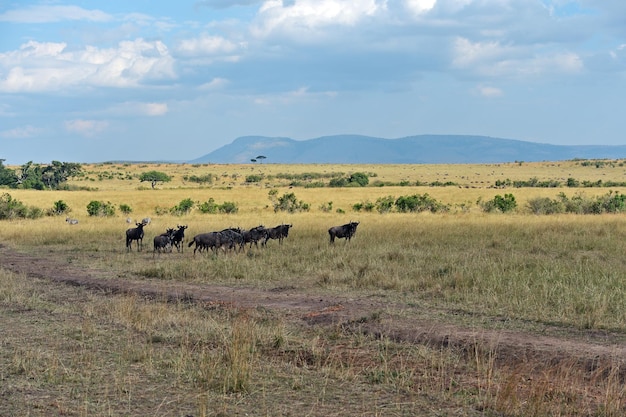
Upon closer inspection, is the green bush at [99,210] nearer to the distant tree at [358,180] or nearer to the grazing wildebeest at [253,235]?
the grazing wildebeest at [253,235]

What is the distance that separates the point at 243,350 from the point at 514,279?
828 cm

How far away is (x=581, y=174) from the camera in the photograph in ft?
389

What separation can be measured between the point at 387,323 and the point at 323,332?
46.9 inches

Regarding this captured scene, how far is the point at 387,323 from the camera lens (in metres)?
11.1

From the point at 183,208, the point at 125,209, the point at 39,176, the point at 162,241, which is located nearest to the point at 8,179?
the point at 39,176

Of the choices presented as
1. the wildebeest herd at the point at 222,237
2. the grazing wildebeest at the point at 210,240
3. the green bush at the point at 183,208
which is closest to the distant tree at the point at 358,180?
the green bush at the point at 183,208

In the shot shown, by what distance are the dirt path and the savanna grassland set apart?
0.04 metres

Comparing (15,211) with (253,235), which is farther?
(15,211)

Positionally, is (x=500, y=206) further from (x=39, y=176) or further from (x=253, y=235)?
(x=39, y=176)

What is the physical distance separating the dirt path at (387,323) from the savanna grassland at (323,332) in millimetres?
42

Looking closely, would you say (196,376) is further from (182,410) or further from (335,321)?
(335,321)

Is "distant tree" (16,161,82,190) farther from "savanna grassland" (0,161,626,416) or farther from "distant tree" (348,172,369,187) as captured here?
"savanna grassland" (0,161,626,416)

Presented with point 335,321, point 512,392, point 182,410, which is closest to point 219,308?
point 335,321

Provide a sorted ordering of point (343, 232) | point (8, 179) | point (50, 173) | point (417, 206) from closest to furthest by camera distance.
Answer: point (343, 232), point (417, 206), point (8, 179), point (50, 173)
